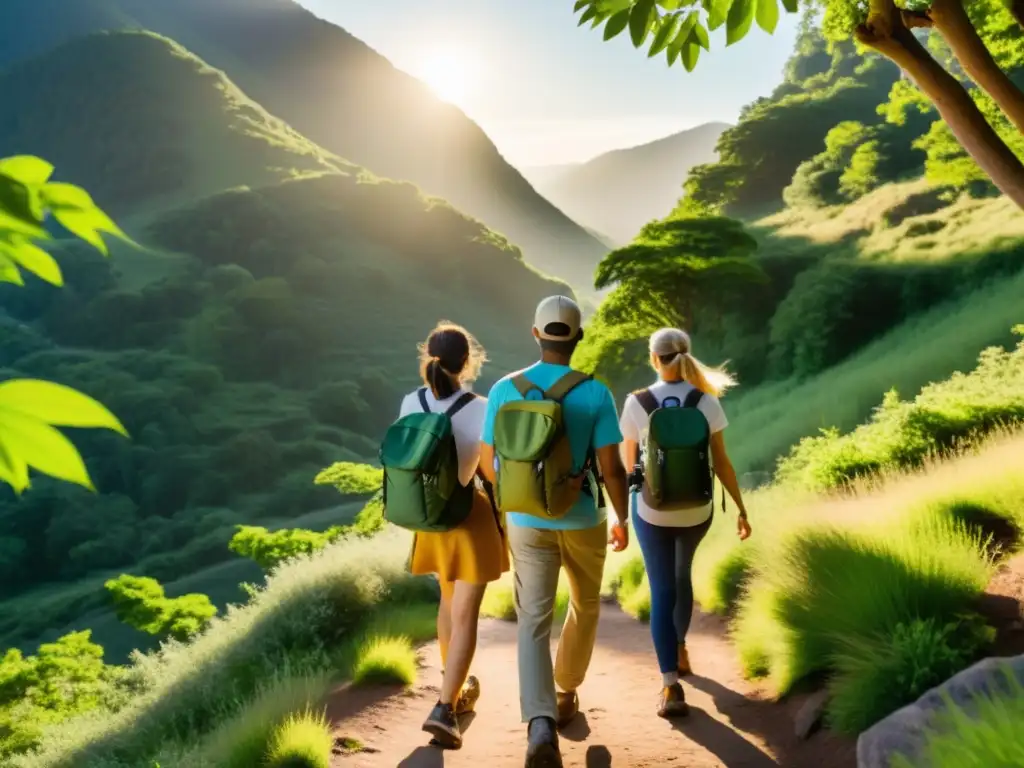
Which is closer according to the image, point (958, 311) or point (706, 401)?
point (706, 401)

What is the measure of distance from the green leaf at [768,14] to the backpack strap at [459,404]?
2276 millimetres

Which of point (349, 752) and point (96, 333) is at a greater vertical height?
point (349, 752)

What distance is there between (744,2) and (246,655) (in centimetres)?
735

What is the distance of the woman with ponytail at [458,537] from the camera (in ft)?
13.5

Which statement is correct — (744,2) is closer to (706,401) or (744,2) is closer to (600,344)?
(706,401)

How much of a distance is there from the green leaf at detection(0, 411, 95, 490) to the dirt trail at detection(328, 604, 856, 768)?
359cm

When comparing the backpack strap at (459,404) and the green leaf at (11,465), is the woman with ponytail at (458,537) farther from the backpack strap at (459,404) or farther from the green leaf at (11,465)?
the green leaf at (11,465)

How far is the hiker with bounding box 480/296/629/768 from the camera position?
3.58m

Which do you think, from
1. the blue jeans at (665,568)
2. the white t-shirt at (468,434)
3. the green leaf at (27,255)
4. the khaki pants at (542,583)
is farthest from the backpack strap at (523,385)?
the green leaf at (27,255)

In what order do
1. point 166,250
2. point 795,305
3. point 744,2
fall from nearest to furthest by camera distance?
1. point 744,2
2. point 795,305
3. point 166,250

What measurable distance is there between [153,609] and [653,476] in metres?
24.7

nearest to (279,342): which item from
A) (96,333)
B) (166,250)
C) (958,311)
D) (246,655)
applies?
(96,333)

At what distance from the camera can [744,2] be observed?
234 cm

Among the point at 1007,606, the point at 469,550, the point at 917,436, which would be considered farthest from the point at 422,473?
the point at 917,436
